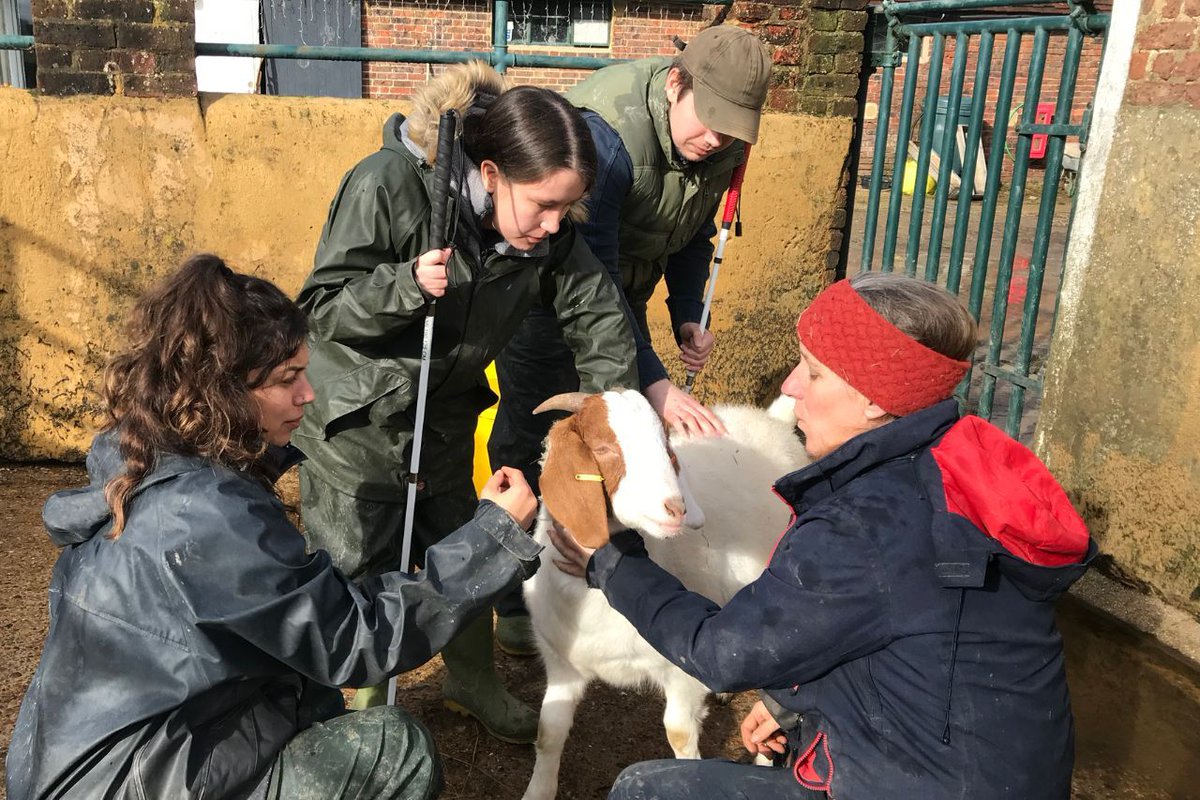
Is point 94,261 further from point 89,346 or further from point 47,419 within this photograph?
point 47,419

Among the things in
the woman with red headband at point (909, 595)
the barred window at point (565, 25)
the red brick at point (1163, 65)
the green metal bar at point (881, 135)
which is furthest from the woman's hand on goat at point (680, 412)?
the barred window at point (565, 25)

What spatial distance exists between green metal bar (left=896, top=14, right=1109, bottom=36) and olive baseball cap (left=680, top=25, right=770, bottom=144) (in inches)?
80.1

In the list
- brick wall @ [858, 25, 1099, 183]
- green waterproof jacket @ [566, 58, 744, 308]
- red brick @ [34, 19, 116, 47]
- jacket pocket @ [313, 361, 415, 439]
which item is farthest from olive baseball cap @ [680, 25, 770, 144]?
brick wall @ [858, 25, 1099, 183]

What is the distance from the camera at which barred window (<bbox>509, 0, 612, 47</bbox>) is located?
16297mm

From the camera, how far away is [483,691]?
3699 millimetres

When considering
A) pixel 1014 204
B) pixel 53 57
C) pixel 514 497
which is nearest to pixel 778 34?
pixel 1014 204

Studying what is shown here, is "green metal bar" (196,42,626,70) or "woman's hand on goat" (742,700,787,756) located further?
"green metal bar" (196,42,626,70)

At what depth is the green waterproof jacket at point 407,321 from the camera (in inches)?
112

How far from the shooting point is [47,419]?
5.66m

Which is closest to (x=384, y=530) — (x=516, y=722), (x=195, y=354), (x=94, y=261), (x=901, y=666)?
(x=516, y=722)

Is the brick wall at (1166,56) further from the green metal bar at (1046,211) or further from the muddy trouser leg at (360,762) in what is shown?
the muddy trouser leg at (360,762)

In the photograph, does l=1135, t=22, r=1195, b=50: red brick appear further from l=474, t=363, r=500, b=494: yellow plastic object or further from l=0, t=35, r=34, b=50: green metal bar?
l=0, t=35, r=34, b=50: green metal bar

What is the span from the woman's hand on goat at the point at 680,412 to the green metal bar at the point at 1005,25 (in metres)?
2.75

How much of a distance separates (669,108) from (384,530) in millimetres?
1752
